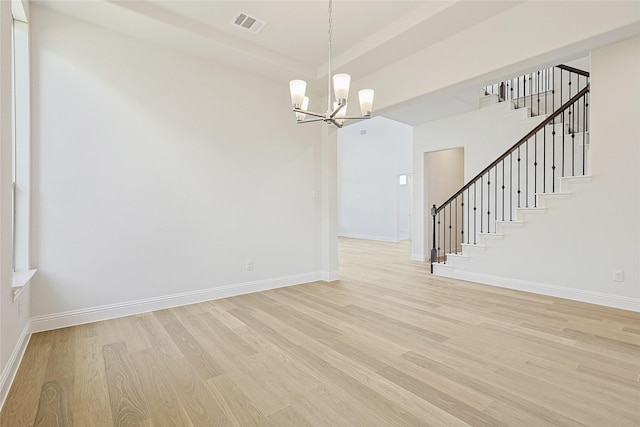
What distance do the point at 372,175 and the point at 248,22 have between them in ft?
26.1

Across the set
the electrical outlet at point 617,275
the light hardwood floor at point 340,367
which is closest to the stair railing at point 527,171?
the electrical outlet at point 617,275

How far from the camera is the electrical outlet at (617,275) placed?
3346 mm

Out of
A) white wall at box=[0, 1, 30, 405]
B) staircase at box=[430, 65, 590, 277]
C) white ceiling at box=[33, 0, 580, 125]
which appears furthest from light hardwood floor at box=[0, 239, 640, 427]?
white ceiling at box=[33, 0, 580, 125]

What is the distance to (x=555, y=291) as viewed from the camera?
3.86m

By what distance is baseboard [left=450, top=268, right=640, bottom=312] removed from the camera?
10.9ft

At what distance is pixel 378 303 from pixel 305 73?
309 centimetres

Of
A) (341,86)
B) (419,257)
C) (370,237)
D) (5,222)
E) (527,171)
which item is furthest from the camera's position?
(370,237)

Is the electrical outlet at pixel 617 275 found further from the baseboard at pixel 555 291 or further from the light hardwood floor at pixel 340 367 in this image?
the light hardwood floor at pixel 340 367

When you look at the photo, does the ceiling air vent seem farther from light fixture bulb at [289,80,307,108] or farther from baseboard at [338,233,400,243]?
baseboard at [338,233,400,243]

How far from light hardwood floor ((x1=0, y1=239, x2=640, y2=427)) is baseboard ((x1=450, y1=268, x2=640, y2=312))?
0.68ft

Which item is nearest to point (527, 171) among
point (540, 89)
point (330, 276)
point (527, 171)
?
point (527, 171)

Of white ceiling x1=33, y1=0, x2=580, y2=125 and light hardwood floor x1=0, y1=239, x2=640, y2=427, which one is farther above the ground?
white ceiling x1=33, y1=0, x2=580, y2=125

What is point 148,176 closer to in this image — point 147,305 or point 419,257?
point 147,305

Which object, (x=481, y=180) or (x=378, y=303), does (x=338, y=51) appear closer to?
(x=378, y=303)
